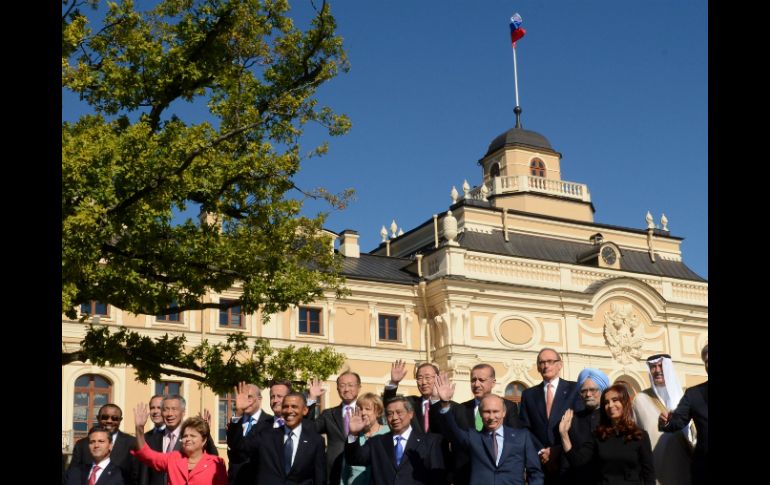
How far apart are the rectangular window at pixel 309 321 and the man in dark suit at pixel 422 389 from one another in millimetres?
23772

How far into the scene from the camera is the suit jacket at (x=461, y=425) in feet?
27.5

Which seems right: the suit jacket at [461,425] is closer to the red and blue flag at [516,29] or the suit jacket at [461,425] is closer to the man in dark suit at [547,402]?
the man in dark suit at [547,402]

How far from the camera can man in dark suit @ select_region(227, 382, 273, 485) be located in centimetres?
915

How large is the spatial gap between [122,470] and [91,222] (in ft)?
13.3

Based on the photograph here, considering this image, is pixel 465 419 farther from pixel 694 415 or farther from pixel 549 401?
pixel 694 415

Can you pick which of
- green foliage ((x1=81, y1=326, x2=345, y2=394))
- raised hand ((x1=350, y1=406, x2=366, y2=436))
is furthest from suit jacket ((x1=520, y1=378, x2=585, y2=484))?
green foliage ((x1=81, y1=326, x2=345, y2=394))

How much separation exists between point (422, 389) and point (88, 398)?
73.0 feet

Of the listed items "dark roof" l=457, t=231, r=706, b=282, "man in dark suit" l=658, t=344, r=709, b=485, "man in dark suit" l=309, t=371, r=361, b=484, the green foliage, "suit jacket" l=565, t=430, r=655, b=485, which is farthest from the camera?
"dark roof" l=457, t=231, r=706, b=282

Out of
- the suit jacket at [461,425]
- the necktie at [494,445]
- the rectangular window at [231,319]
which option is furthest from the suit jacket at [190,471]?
the rectangular window at [231,319]

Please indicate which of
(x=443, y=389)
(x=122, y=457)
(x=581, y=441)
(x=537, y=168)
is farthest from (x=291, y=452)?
(x=537, y=168)

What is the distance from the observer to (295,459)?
8.62m

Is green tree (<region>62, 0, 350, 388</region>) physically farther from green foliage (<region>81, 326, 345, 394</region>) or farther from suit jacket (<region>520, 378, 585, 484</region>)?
suit jacket (<region>520, 378, 585, 484</region>)
